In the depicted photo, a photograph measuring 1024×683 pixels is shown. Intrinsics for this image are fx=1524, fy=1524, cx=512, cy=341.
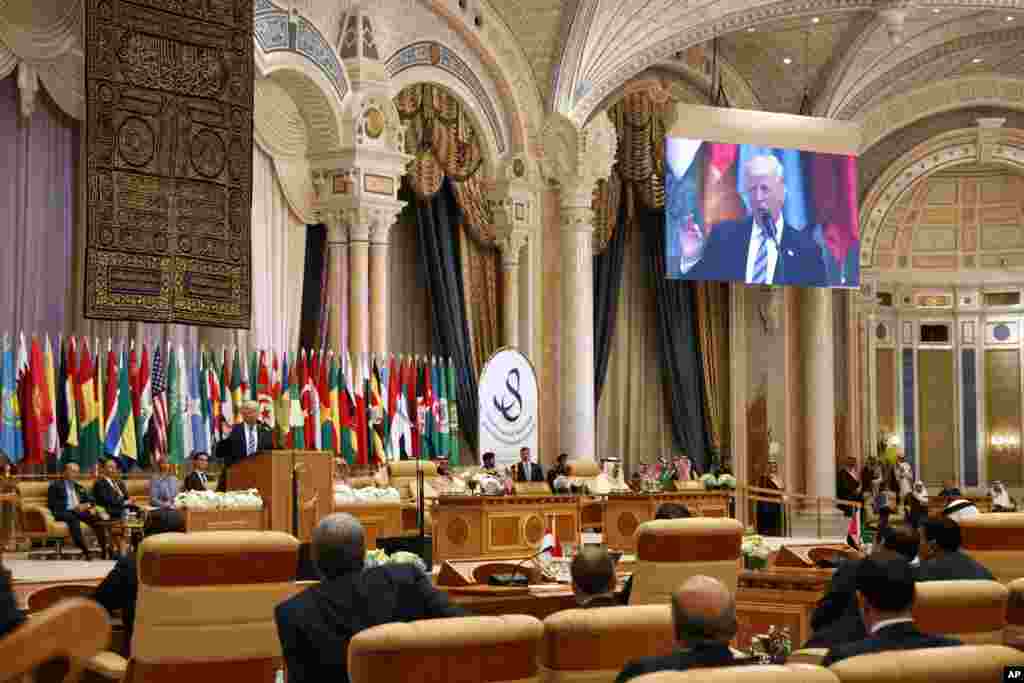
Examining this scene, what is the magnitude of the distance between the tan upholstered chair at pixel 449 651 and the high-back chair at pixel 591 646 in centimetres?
12

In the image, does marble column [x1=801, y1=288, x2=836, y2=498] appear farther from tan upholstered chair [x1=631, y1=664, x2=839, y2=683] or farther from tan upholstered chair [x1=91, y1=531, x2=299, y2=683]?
tan upholstered chair [x1=631, y1=664, x2=839, y2=683]

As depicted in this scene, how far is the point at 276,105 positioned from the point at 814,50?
849cm

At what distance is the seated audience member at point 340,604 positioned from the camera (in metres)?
4.25

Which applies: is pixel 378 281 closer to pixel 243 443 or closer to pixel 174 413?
pixel 174 413

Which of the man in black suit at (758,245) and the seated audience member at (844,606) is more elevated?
the man in black suit at (758,245)

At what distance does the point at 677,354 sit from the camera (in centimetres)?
2147

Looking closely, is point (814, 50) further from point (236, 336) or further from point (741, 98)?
point (236, 336)

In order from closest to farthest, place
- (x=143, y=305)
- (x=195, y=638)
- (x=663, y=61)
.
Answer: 1. (x=195, y=638)
2. (x=143, y=305)
3. (x=663, y=61)

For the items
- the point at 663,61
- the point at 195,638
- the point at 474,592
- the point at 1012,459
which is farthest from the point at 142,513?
the point at 1012,459

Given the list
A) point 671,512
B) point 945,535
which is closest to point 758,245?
point 671,512

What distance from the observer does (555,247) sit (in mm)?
19203

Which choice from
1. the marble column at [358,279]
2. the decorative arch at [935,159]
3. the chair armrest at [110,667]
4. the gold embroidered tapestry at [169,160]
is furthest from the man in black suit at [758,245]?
the chair armrest at [110,667]

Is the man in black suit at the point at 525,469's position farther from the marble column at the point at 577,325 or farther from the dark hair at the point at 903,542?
the dark hair at the point at 903,542

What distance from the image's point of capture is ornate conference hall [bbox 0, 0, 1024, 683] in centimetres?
698
